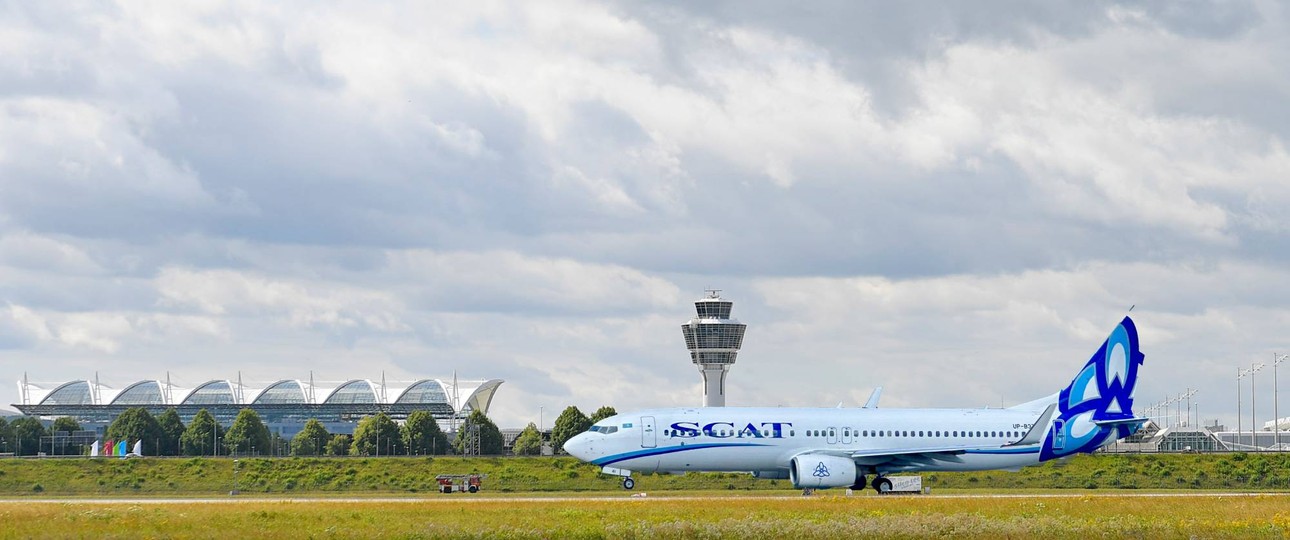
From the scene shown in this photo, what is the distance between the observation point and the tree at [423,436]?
17462 centimetres

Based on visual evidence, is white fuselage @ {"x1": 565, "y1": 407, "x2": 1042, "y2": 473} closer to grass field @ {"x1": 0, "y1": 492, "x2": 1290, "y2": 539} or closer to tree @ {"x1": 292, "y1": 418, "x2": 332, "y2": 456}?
grass field @ {"x1": 0, "y1": 492, "x2": 1290, "y2": 539}

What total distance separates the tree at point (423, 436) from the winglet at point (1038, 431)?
112350 mm

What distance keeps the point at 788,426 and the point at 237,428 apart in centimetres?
12234

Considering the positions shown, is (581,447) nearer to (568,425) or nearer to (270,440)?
(568,425)

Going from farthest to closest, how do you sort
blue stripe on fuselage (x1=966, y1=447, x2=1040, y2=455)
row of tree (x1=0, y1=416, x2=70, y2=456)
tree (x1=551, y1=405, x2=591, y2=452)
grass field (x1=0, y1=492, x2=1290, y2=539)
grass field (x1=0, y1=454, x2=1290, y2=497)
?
1. row of tree (x1=0, y1=416, x2=70, y2=456)
2. tree (x1=551, y1=405, x2=591, y2=452)
3. grass field (x1=0, y1=454, x2=1290, y2=497)
4. blue stripe on fuselage (x1=966, y1=447, x2=1040, y2=455)
5. grass field (x1=0, y1=492, x2=1290, y2=539)

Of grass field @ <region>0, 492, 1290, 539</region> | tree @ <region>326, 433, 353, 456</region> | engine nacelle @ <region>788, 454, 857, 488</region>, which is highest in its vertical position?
engine nacelle @ <region>788, 454, 857, 488</region>

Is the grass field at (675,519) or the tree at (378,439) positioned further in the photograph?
the tree at (378,439)

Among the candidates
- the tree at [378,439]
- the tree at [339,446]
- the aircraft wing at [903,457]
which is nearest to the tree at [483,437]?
the tree at [378,439]

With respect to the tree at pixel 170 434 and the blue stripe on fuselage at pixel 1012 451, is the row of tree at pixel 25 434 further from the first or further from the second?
the blue stripe on fuselage at pixel 1012 451

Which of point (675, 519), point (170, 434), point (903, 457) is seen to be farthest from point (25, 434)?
point (675, 519)

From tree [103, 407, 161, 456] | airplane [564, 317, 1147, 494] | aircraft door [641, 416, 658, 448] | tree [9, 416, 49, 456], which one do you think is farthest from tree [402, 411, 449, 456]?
aircraft door [641, 416, 658, 448]

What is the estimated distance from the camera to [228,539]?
41531mm

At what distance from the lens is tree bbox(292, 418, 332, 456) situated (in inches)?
7062

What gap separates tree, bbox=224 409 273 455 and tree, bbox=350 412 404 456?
35.1 feet
